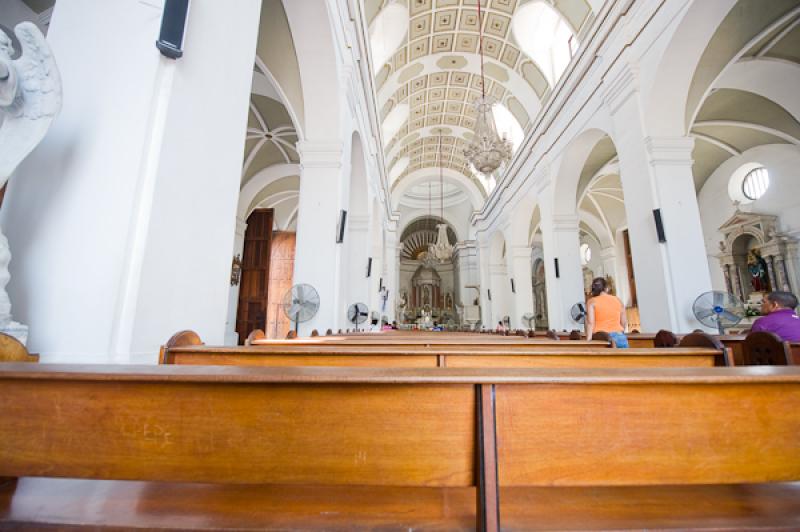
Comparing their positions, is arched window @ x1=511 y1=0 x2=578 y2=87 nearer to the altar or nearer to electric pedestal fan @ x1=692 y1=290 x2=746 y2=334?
electric pedestal fan @ x1=692 y1=290 x2=746 y2=334

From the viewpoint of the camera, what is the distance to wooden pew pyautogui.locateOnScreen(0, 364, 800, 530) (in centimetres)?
87

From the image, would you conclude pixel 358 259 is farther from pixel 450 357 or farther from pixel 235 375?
pixel 235 375

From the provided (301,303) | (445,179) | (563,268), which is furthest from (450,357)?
(445,179)

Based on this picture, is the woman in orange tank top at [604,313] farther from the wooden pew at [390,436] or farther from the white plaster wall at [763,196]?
the white plaster wall at [763,196]

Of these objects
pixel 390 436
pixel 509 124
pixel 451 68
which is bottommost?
pixel 390 436

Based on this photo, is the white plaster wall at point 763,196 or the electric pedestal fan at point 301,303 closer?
the electric pedestal fan at point 301,303

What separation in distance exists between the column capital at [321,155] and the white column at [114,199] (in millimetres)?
2977

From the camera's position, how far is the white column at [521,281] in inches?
409

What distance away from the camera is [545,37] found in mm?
7918

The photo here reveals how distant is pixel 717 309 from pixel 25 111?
5.65 m

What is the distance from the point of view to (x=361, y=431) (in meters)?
0.89

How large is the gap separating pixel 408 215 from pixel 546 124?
11.2m

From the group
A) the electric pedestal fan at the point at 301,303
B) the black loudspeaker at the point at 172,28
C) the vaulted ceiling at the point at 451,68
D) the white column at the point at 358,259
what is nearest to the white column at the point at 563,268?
the vaulted ceiling at the point at 451,68

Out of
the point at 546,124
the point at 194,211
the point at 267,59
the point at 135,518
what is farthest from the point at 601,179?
the point at 135,518
